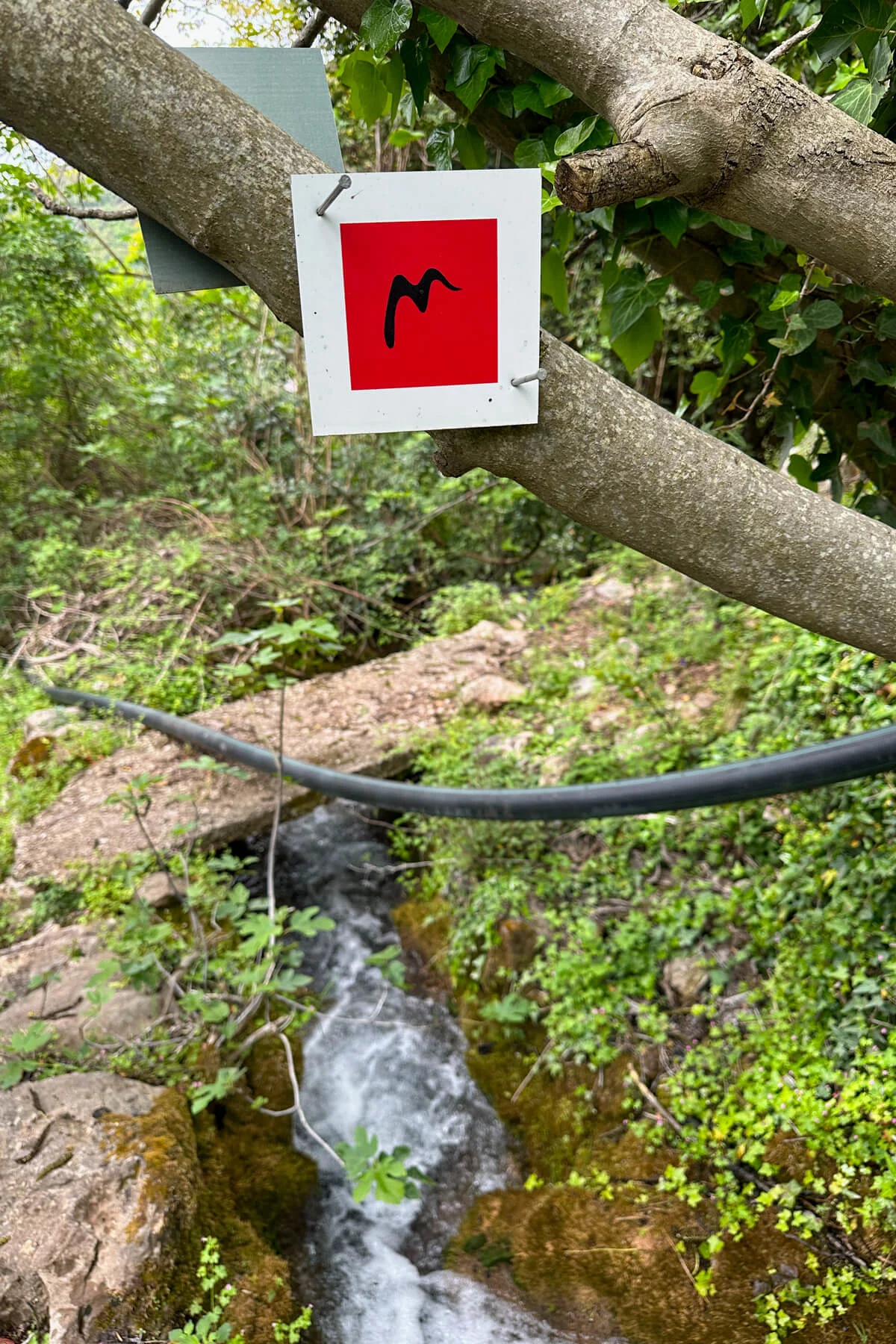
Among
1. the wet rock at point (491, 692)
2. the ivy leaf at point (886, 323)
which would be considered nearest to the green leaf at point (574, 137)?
the ivy leaf at point (886, 323)

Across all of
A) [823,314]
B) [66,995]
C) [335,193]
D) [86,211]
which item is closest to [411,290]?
[335,193]

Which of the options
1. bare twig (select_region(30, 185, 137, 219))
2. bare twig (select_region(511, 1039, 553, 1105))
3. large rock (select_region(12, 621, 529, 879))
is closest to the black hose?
large rock (select_region(12, 621, 529, 879))

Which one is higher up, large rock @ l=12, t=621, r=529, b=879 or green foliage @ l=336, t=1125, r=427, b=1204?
green foliage @ l=336, t=1125, r=427, b=1204

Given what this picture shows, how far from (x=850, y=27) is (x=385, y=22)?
79cm

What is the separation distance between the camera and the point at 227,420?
19.1 feet

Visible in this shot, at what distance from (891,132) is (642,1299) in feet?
8.29

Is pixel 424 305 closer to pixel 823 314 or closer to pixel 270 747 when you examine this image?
pixel 823 314

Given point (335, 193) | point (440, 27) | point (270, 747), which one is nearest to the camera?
point (335, 193)

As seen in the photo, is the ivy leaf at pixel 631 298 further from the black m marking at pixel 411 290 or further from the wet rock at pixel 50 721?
the wet rock at pixel 50 721

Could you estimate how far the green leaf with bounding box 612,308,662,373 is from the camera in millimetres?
1559

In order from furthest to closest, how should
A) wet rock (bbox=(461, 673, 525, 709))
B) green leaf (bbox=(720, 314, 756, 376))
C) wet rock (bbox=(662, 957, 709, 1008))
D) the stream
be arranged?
wet rock (bbox=(461, 673, 525, 709)), wet rock (bbox=(662, 957, 709, 1008)), the stream, green leaf (bbox=(720, 314, 756, 376))

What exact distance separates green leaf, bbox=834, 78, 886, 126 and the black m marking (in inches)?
31.1

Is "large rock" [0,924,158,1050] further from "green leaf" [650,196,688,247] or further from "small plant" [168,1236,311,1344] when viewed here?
"green leaf" [650,196,688,247]

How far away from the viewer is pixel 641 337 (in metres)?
1.57
